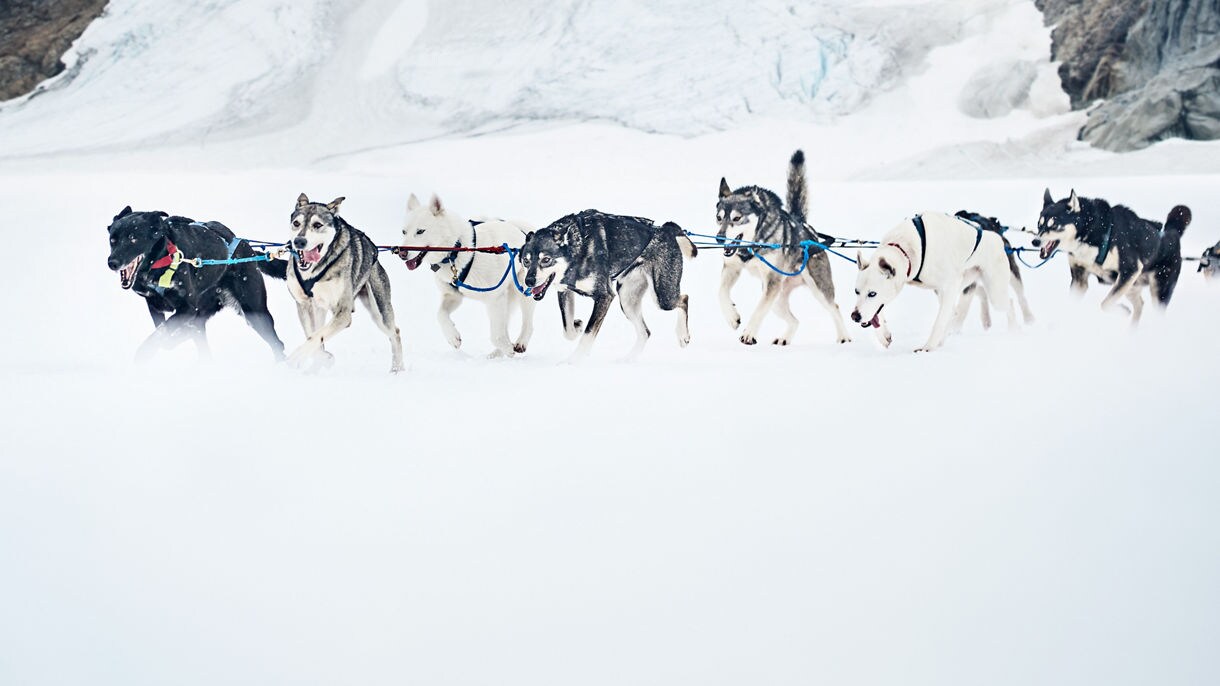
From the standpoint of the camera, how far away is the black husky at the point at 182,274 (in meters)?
5.40

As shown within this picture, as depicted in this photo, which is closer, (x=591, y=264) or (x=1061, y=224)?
(x=591, y=264)

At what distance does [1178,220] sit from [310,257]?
6172mm

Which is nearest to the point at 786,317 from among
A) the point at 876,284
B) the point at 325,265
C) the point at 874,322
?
the point at 874,322

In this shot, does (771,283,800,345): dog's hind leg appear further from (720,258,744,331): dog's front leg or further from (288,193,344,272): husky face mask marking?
(288,193,344,272): husky face mask marking

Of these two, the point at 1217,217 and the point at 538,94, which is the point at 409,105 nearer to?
the point at 538,94

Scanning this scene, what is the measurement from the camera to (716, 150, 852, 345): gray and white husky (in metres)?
7.15

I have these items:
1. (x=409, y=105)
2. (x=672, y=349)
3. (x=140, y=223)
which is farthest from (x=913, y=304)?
(x=409, y=105)

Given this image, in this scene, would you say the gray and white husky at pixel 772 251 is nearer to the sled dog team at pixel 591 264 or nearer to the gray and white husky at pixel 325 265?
the sled dog team at pixel 591 264

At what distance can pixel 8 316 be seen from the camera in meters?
7.76

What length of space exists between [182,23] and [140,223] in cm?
1712

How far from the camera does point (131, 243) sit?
5371 millimetres

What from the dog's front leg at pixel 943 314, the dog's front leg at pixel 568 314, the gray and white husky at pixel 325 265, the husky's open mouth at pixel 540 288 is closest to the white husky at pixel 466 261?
the dog's front leg at pixel 568 314

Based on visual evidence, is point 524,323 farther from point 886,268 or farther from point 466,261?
point 886,268

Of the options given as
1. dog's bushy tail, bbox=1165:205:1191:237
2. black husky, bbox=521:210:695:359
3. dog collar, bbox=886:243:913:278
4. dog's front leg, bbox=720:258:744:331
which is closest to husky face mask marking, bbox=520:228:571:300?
black husky, bbox=521:210:695:359
